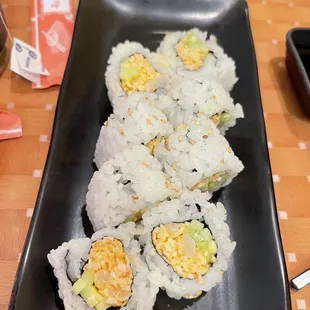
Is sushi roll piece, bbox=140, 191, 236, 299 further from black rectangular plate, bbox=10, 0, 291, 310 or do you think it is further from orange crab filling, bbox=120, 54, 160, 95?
orange crab filling, bbox=120, 54, 160, 95

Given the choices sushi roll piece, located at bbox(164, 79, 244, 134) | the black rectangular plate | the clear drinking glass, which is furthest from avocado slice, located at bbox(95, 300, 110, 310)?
the clear drinking glass

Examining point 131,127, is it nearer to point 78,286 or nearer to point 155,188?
point 155,188

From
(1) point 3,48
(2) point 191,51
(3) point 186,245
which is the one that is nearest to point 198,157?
(3) point 186,245

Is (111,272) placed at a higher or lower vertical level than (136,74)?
lower

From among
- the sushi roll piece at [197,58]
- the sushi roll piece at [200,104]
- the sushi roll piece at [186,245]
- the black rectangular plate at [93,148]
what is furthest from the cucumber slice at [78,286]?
the sushi roll piece at [197,58]

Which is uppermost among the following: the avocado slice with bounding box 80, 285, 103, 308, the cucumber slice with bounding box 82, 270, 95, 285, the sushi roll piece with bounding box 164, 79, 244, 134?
the sushi roll piece with bounding box 164, 79, 244, 134

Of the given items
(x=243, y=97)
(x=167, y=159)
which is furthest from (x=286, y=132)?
(x=167, y=159)
